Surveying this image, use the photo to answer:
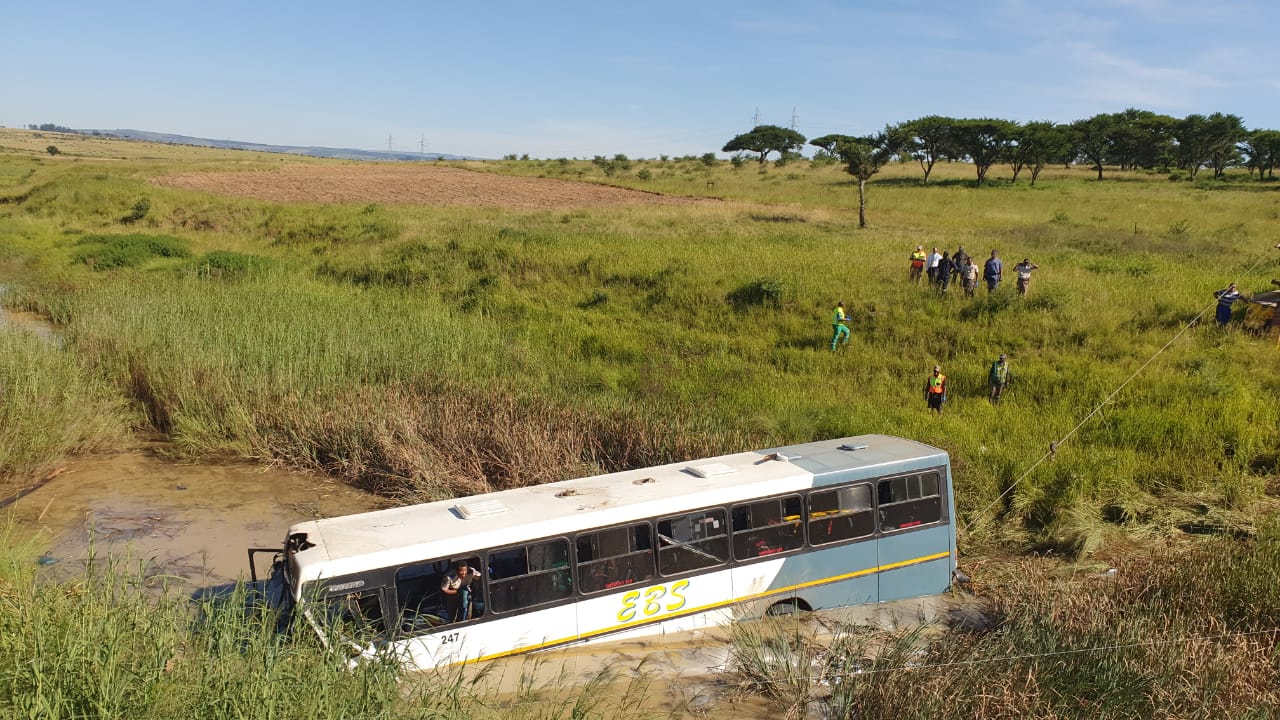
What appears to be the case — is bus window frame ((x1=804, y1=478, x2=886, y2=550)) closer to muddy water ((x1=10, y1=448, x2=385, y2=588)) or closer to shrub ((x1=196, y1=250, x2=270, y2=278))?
muddy water ((x1=10, y1=448, x2=385, y2=588))

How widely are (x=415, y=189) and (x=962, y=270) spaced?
152 ft

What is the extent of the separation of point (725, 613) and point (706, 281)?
1841cm

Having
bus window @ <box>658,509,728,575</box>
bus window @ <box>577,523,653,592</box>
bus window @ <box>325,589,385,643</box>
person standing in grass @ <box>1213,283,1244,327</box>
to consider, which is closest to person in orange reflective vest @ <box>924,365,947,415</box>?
person standing in grass @ <box>1213,283,1244,327</box>

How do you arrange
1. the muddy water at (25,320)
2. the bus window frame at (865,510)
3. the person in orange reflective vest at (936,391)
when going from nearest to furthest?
1. the bus window frame at (865,510)
2. the person in orange reflective vest at (936,391)
3. the muddy water at (25,320)

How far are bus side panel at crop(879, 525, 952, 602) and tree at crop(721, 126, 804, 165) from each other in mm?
94769

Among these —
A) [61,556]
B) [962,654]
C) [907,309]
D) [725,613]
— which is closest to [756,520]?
[725,613]

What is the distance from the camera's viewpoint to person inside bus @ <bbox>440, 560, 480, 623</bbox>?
9156mm

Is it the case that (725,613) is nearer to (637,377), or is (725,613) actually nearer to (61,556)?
(61,556)

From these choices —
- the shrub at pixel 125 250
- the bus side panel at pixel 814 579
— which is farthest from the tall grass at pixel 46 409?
the shrub at pixel 125 250

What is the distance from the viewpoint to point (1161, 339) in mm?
21094

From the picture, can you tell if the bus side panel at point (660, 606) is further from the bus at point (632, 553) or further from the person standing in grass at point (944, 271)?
the person standing in grass at point (944, 271)

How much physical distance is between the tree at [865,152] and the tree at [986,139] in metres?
24.6

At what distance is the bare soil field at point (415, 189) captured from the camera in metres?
53.9

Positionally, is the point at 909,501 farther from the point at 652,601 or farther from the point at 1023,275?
the point at 1023,275
